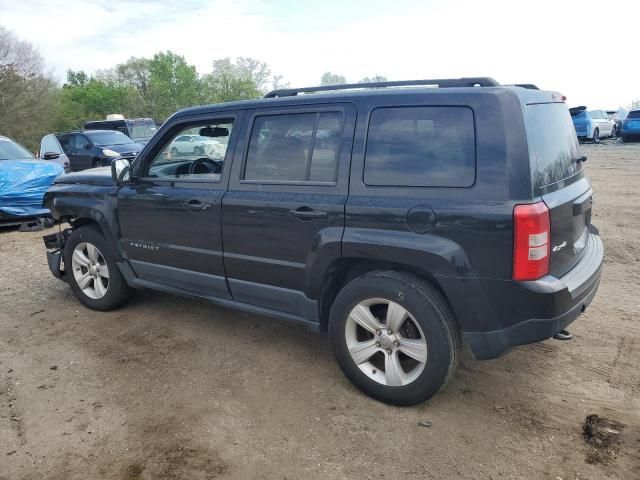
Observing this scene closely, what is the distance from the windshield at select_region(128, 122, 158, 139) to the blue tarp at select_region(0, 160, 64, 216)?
10.7m

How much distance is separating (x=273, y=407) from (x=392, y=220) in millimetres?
1401

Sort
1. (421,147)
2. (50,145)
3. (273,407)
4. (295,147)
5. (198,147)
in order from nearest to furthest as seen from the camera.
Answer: (421,147) → (273,407) → (295,147) → (198,147) → (50,145)

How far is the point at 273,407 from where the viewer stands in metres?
3.18

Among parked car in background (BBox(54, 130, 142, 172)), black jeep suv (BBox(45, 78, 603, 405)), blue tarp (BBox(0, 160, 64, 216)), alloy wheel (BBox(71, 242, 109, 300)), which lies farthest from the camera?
parked car in background (BBox(54, 130, 142, 172))

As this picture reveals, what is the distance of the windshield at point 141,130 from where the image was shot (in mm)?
19359

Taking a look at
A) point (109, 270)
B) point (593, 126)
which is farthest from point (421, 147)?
point (593, 126)

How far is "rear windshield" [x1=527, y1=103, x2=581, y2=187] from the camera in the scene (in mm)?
2756

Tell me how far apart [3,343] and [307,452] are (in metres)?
3.03

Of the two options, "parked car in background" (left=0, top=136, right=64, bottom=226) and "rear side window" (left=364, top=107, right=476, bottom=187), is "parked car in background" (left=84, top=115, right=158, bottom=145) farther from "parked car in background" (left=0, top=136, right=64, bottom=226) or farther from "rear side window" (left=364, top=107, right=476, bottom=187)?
"rear side window" (left=364, top=107, right=476, bottom=187)

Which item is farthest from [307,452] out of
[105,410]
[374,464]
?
[105,410]

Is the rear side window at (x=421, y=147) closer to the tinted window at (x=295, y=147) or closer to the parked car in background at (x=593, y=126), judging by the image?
the tinted window at (x=295, y=147)

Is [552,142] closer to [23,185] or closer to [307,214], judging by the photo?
[307,214]

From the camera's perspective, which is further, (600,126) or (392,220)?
(600,126)


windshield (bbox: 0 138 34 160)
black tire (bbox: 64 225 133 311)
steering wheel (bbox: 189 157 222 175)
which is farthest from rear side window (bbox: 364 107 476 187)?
windshield (bbox: 0 138 34 160)
